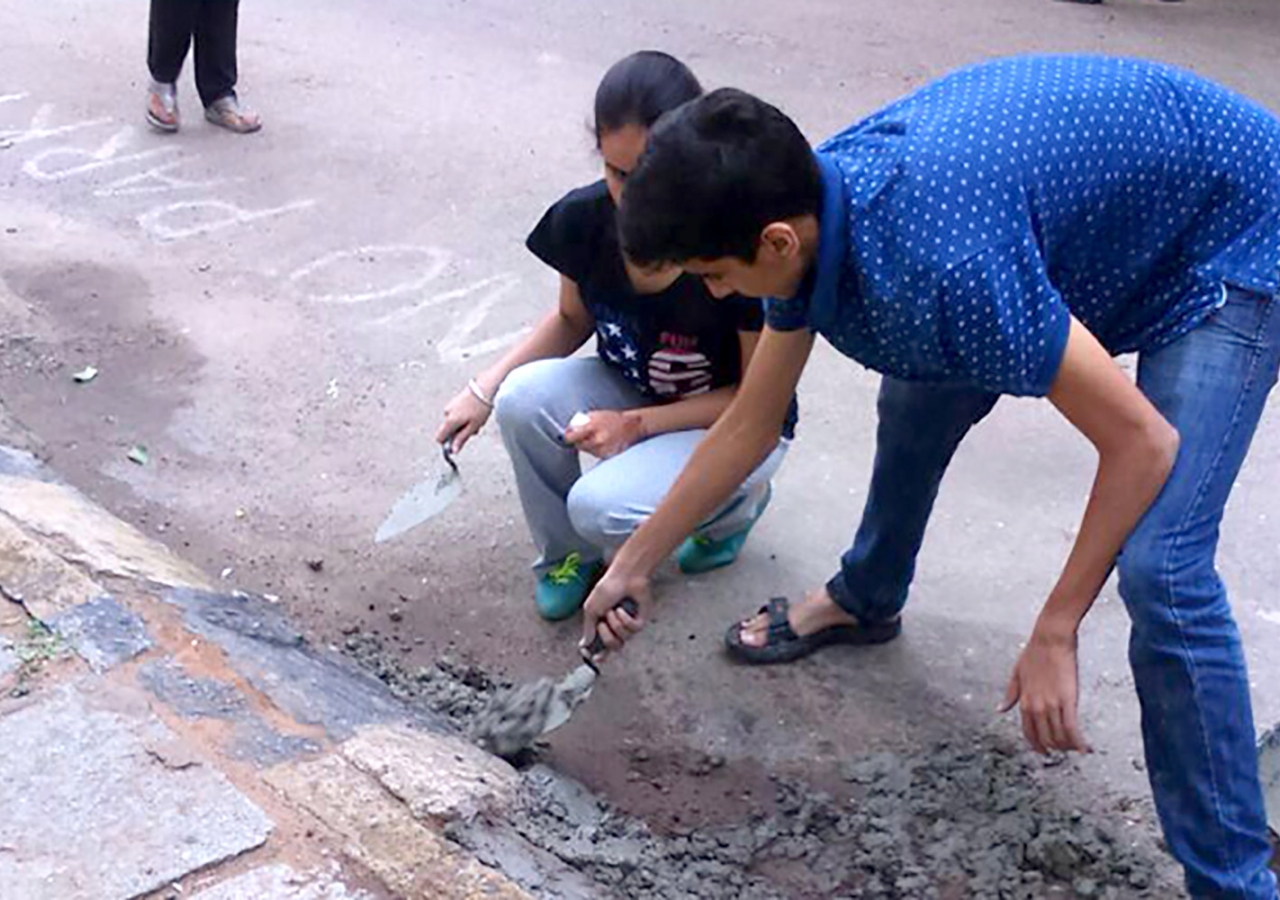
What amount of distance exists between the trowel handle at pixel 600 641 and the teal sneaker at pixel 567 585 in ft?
2.00

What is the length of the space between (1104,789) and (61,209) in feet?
13.9

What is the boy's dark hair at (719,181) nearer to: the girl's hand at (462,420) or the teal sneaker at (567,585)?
the girl's hand at (462,420)

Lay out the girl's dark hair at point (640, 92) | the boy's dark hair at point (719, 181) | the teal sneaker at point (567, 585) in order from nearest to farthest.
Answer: the boy's dark hair at point (719, 181) < the girl's dark hair at point (640, 92) < the teal sneaker at point (567, 585)

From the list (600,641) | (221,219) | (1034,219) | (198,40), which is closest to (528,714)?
(600,641)

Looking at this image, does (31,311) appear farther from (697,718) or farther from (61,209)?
(697,718)

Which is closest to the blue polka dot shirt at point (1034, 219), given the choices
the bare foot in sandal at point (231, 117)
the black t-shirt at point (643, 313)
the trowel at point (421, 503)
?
the black t-shirt at point (643, 313)

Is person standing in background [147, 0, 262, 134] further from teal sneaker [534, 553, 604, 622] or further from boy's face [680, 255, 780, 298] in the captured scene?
boy's face [680, 255, 780, 298]

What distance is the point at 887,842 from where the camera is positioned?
3002 millimetres

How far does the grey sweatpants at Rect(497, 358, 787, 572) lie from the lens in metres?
3.39

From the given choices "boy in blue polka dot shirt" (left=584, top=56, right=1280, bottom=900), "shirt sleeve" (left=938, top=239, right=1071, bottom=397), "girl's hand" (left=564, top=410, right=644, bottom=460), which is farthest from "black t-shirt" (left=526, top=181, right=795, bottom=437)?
"shirt sleeve" (left=938, top=239, right=1071, bottom=397)

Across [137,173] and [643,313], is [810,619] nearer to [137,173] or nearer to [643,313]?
[643,313]

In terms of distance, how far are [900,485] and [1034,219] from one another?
981mm

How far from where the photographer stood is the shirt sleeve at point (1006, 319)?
216cm

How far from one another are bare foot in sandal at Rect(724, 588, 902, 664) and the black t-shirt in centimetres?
37
